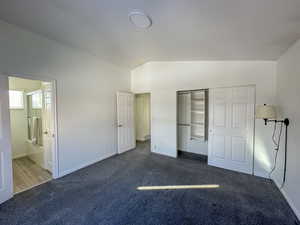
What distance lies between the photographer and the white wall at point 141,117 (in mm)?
6543

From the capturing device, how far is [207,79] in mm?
3754

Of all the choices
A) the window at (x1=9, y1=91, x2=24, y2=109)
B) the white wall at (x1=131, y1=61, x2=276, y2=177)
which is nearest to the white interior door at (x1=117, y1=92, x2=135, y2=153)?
the white wall at (x1=131, y1=61, x2=276, y2=177)

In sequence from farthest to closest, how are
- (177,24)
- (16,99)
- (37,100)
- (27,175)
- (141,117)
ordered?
(141,117)
(16,99)
(37,100)
(27,175)
(177,24)

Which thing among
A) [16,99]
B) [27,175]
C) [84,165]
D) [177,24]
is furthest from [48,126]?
[177,24]

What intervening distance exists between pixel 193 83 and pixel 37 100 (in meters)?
4.25

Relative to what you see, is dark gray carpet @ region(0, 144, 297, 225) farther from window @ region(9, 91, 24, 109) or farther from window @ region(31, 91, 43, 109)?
window @ region(9, 91, 24, 109)

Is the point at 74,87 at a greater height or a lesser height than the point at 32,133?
greater

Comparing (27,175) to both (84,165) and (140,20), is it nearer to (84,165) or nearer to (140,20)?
(84,165)

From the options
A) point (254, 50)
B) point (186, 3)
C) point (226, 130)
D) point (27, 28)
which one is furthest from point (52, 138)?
point (254, 50)

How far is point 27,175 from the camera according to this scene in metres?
3.21

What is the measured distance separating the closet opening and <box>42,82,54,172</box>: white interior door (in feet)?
11.3

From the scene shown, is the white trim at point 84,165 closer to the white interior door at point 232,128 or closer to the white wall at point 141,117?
the white wall at point 141,117

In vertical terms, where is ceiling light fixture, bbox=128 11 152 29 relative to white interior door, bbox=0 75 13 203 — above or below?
above

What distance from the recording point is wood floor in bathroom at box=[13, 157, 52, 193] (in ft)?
9.21
